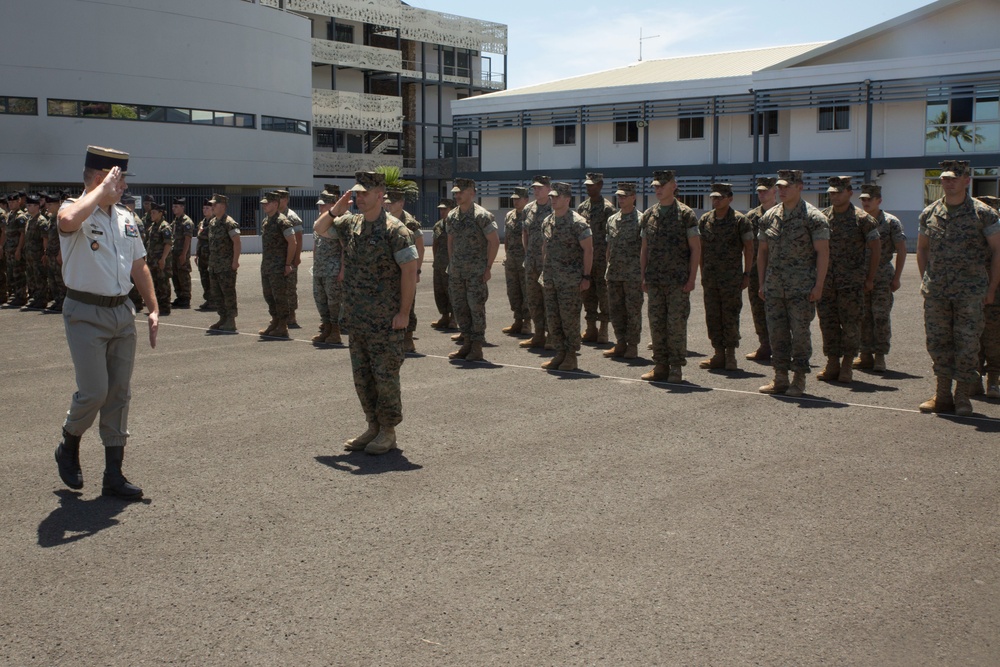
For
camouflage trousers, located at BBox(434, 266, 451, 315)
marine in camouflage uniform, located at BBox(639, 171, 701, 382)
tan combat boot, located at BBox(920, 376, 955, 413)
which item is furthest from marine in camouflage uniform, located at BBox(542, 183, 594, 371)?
camouflage trousers, located at BBox(434, 266, 451, 315)

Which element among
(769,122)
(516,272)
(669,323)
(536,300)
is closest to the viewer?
(669,323)

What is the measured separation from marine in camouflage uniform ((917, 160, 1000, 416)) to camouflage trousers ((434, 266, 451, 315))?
7.89 m

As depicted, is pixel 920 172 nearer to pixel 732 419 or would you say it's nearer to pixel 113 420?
pixel 732 419

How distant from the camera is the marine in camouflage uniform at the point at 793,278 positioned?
9.70 meters

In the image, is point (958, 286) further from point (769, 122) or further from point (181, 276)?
point (769, 122)

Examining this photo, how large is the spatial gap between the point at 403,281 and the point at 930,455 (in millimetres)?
4064

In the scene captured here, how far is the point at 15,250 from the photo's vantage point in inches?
750

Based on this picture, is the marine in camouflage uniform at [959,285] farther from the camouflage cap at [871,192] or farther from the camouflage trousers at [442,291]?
the camouflage trousers at [442,291]

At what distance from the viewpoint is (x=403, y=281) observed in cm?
744

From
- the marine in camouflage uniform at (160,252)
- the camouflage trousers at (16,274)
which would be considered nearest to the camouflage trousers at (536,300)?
the marine in camouflage uniform at (160,252)

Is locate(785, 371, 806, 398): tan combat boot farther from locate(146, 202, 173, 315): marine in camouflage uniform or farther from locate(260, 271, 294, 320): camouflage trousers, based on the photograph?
locate(146, 202, 173, 315): marine in camouflage uniform

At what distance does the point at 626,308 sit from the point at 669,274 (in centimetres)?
149

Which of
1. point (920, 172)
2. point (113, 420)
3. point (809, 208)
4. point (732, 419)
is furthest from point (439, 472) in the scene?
point (920, 172)

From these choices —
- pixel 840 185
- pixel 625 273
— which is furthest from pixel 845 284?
pixel 625 273
